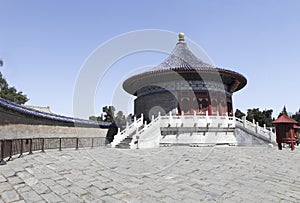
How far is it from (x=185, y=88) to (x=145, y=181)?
1445 cm

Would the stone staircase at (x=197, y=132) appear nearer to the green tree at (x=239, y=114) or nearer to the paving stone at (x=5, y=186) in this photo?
the paving stone at (x=5, y=186)

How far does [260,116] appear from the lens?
135 feet

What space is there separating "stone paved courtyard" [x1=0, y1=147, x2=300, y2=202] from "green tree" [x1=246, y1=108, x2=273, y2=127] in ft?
114

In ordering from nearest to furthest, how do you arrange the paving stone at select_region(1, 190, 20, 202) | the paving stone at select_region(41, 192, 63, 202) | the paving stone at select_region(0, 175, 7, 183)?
the paving stone at select_region(1, 190, 20, 202), the paving stone at select_region(41, 192, 63, 202), the paving stone at select_region(0, 175, 7, 183)

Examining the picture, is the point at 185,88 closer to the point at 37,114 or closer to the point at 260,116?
the point at 37,114

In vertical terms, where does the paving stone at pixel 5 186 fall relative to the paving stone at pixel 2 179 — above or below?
below

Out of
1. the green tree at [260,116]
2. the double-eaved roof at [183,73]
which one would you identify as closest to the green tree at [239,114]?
the green tree at [260,116]

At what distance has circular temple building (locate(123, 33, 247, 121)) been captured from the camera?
768 inches

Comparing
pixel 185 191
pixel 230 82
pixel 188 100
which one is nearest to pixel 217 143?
pixel 188 100

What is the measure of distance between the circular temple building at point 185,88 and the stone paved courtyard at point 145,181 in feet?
35.8

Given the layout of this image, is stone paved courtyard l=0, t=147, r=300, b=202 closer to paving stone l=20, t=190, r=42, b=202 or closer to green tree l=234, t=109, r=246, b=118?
paving stone l=20, t=190, r=42, b=202

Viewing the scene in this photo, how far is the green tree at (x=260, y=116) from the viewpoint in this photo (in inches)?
1597

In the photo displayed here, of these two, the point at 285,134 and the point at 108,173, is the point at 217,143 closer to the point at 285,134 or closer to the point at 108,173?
the point at 285,134

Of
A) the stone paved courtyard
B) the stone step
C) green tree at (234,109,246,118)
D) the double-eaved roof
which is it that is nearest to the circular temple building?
the double-eaved roof
